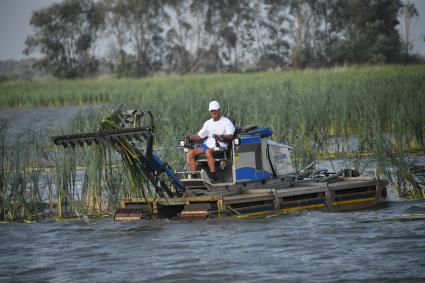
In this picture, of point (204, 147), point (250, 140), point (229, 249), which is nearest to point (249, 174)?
point (250, 140)

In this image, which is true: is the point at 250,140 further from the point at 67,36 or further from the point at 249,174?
the point at 67,36

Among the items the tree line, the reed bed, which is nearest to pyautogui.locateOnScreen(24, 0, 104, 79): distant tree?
the tree line

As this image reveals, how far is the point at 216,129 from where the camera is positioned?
17.0 meters

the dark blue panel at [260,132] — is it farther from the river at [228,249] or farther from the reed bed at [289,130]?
the reed bed at [289,130]

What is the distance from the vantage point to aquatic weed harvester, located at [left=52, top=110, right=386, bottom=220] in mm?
Answer: 15734

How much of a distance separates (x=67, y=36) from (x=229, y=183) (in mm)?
63054

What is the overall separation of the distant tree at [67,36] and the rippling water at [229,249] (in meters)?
61.0

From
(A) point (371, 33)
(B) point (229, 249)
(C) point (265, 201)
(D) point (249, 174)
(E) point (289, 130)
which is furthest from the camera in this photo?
(A) point (371, 33)

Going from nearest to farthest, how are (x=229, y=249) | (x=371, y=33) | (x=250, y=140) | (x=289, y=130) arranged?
(x=229, y=249) < (x=250, y=140) < (x=289, y=130) < (x=371, y=33)

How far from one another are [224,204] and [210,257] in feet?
8.33

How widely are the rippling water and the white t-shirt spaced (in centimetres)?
158

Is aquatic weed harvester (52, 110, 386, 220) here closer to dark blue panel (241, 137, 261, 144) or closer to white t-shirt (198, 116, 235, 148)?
dark blue panel (241, 137, 261, 144)

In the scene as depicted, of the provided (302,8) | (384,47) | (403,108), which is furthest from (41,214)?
(302,8)

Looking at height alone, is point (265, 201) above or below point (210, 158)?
below
